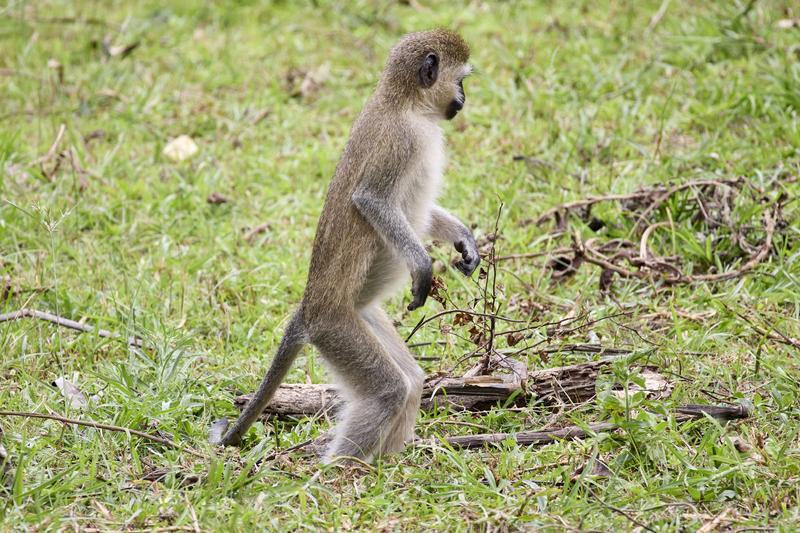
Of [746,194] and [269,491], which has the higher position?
[746,194]

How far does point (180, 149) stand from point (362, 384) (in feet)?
13.8

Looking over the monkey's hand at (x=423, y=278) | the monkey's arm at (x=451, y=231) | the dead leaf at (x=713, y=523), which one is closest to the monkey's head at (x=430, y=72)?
the monkey's arm at (x=451, y=231)

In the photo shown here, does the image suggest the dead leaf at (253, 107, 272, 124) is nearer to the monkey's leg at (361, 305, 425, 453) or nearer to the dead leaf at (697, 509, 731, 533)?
the monkey's leg at (361, 305, 425, 453)

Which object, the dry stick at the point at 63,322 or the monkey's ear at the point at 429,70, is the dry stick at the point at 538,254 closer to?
the monkey's ear at the point at 429,70

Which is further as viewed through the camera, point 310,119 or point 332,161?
point 310,119

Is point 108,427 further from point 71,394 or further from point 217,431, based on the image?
point 71,394

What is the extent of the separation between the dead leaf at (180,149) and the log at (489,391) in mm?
3496

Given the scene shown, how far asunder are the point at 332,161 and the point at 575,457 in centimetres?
411

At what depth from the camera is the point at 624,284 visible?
6.24m

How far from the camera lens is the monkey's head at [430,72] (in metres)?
5.06

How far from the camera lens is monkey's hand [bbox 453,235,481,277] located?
5125mm

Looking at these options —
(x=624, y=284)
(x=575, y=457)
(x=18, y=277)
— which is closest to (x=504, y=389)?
(x=575, y=457)

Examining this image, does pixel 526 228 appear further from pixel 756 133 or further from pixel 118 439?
pixel 118 439

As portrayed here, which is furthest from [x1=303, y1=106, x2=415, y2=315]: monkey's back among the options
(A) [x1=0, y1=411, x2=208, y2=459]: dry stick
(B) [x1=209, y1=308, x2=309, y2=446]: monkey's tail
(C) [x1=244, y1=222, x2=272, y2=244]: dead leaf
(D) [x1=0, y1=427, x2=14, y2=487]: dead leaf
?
(C) [x1=244, y1=222, x2=272, y2=244]: dead leaf
